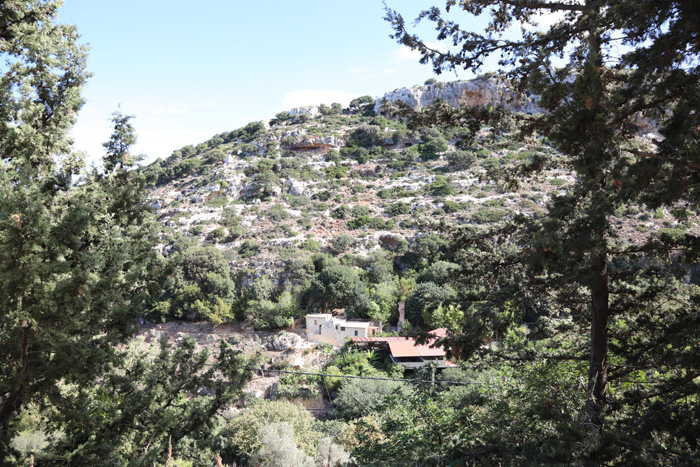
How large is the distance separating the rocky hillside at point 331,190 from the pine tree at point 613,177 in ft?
72.0

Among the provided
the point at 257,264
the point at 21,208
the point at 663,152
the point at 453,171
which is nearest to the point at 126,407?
the point at 21,208

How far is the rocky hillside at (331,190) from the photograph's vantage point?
35.0 m

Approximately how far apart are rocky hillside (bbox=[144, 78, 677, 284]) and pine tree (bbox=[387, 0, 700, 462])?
21942 millimetres

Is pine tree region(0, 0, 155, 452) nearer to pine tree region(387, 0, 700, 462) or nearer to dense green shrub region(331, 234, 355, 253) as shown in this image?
pine tree region(387, 0, 700, 462)

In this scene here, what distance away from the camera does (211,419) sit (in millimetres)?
5406

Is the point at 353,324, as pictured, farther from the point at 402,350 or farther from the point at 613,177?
the point at 613,177

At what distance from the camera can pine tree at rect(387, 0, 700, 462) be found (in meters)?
3.13

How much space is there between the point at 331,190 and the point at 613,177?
146 feet

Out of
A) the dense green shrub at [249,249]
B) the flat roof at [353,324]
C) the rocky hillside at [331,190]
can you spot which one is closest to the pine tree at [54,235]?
the flat roof at [353,324]

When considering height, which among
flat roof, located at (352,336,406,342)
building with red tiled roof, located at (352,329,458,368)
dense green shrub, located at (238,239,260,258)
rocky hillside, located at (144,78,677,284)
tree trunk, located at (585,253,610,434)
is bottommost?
building with red tiled roof, located at (352,329,458,368)

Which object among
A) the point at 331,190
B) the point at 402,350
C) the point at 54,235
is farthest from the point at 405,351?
the point at 331,190

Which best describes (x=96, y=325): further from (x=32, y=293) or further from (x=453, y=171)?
(x=453, y=171)

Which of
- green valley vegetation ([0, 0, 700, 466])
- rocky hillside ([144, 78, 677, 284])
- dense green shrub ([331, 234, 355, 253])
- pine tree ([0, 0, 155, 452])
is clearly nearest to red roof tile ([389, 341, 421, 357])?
rocky hillside ([144, 78, 677, 284])

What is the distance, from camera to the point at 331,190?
47.3m
